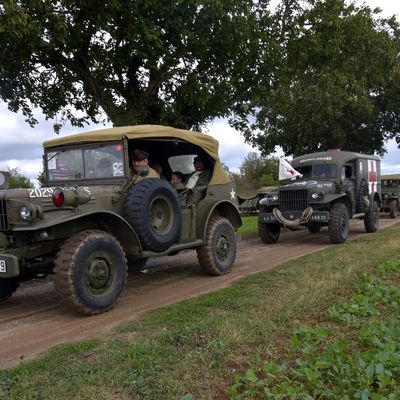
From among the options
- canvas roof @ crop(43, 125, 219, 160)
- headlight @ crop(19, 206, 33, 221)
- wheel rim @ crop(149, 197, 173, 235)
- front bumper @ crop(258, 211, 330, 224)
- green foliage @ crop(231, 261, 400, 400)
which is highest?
canvas roof @ crop(43, 125, 219, 160)

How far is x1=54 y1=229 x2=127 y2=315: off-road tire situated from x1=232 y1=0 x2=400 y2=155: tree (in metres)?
8.12

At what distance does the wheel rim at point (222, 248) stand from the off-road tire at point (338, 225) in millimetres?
3912

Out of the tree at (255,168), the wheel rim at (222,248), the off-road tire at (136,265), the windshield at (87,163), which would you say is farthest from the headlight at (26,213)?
the tree at (255,168)

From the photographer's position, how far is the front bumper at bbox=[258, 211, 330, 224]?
11.0 metres

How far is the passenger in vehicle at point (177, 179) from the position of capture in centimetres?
748

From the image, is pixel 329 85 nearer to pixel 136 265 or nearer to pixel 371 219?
pixel 371 219

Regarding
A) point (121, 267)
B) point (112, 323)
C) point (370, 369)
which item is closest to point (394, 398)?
point (370, 369)

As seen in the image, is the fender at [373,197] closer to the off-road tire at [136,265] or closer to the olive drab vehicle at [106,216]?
the olive drab vehicle at [106,216]

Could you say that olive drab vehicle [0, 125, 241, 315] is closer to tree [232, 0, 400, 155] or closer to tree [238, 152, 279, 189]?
tree [232, 0, 400, 155]

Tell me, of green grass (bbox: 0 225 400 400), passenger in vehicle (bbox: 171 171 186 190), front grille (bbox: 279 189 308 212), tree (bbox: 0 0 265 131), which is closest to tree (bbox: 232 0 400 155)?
tree (bbox: 0 0 265 131)

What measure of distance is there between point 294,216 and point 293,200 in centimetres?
43

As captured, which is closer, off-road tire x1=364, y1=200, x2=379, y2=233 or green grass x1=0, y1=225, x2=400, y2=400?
green grass x1=0, y1=225, x2=400, y2=400

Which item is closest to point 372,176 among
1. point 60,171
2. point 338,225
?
point 338,225

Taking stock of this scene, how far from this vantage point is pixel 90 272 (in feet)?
17.6
